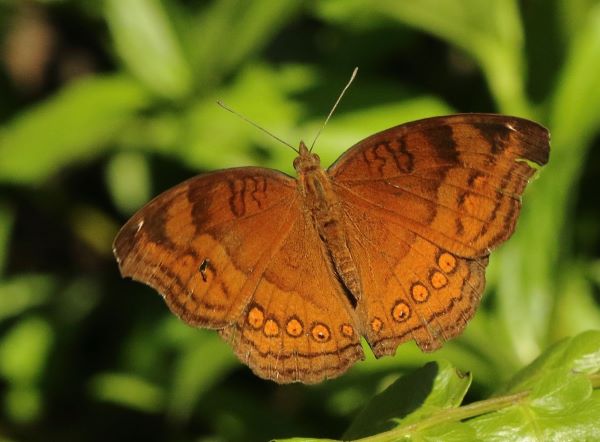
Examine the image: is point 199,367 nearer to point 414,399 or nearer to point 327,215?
point 327,215

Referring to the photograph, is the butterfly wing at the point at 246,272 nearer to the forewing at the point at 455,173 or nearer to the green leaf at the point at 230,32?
the forewing at the point at 455,173

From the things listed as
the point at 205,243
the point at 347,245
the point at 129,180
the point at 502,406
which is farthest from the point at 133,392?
the point at 502,406

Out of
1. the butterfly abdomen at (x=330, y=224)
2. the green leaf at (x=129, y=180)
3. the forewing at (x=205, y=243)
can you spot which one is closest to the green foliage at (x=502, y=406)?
the butterfly abdomen at (x=330, y=224)

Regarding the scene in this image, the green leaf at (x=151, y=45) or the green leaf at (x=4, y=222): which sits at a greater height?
the green leaf at (x=151, y=45)

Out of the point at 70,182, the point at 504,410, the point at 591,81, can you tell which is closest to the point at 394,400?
the point at 504,410

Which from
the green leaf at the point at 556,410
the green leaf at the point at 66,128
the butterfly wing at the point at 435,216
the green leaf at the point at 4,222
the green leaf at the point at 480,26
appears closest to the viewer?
the green leaf at the point at 556,410

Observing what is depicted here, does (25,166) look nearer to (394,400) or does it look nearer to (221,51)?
(221,51)
